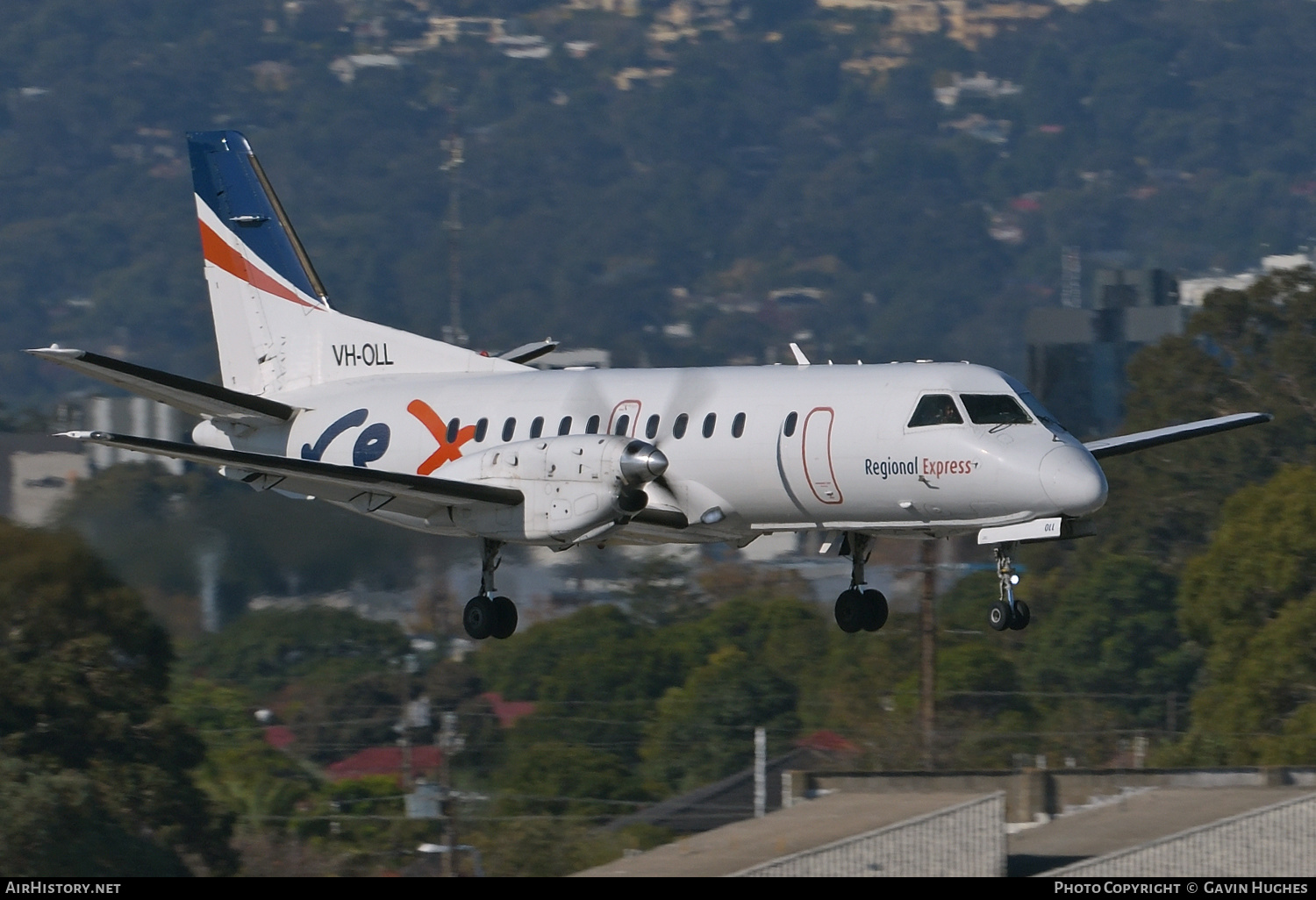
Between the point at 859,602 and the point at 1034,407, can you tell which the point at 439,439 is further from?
the point at 1034,407

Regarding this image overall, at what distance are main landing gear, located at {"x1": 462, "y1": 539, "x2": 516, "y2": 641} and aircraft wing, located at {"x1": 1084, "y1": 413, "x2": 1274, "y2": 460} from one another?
24.1 feet

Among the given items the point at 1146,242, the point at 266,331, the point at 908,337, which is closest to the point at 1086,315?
the point at 908,337

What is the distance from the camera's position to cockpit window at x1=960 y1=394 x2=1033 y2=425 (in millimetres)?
22312

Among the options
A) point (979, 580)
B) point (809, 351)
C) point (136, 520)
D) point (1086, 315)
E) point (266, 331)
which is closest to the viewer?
point (266, 331)

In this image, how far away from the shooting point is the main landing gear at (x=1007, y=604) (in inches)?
884

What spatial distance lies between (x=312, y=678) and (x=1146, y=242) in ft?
520

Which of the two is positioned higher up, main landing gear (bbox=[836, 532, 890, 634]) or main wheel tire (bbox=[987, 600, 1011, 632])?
main wheel tire (bbox=[987, 600, 1011, 632])

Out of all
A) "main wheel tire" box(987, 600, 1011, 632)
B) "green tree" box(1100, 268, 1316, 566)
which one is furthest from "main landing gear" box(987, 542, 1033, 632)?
"green tree" box(1100, 268, 1316, 566)

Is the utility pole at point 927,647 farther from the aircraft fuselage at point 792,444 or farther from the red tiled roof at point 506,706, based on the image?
the red tiled roof at point 506,706

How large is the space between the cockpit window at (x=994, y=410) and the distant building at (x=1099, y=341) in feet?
208

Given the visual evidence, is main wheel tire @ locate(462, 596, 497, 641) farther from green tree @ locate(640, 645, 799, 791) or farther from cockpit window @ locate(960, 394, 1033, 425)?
green tree @ locate(640, 645, 799, 791)

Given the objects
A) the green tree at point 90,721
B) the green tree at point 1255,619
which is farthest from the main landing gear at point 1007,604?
the green tree at point 1255,619
